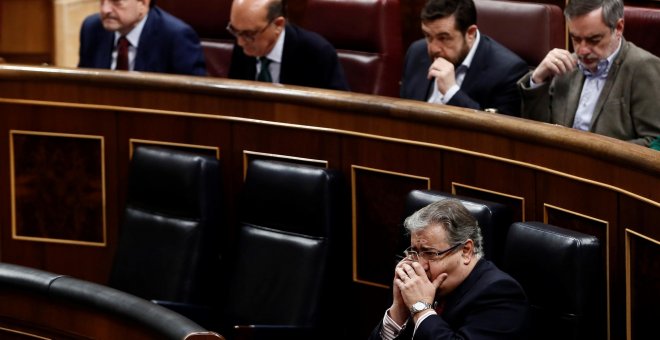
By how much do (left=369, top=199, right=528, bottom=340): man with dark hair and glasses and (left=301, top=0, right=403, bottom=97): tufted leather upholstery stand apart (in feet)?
2.50

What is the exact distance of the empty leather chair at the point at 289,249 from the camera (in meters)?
1.65

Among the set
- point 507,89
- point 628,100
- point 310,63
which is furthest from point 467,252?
point 310,63

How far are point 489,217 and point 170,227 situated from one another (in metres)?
0.55

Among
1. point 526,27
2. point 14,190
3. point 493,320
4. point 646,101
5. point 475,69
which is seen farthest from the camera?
→ point 14,190

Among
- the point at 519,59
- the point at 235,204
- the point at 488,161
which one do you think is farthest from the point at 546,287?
the point at 235,204

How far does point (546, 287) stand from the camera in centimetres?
134

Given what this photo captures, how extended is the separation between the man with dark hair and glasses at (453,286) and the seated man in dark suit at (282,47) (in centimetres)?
65

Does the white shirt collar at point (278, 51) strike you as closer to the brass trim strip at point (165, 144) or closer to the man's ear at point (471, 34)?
the brass trim strip at point (165, 144)

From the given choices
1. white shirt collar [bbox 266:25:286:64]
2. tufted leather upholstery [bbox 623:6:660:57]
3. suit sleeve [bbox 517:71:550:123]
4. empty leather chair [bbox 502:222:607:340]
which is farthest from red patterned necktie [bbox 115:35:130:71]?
empty leather chair [bbox 502:222:607:340]

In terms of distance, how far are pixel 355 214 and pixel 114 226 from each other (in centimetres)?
47

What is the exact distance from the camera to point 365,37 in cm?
209

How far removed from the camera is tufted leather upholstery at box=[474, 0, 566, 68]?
73.4 inches

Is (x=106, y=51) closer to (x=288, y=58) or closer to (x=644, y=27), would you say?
(x=288, y=58)

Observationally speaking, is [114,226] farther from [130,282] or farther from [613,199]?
[613,199]
